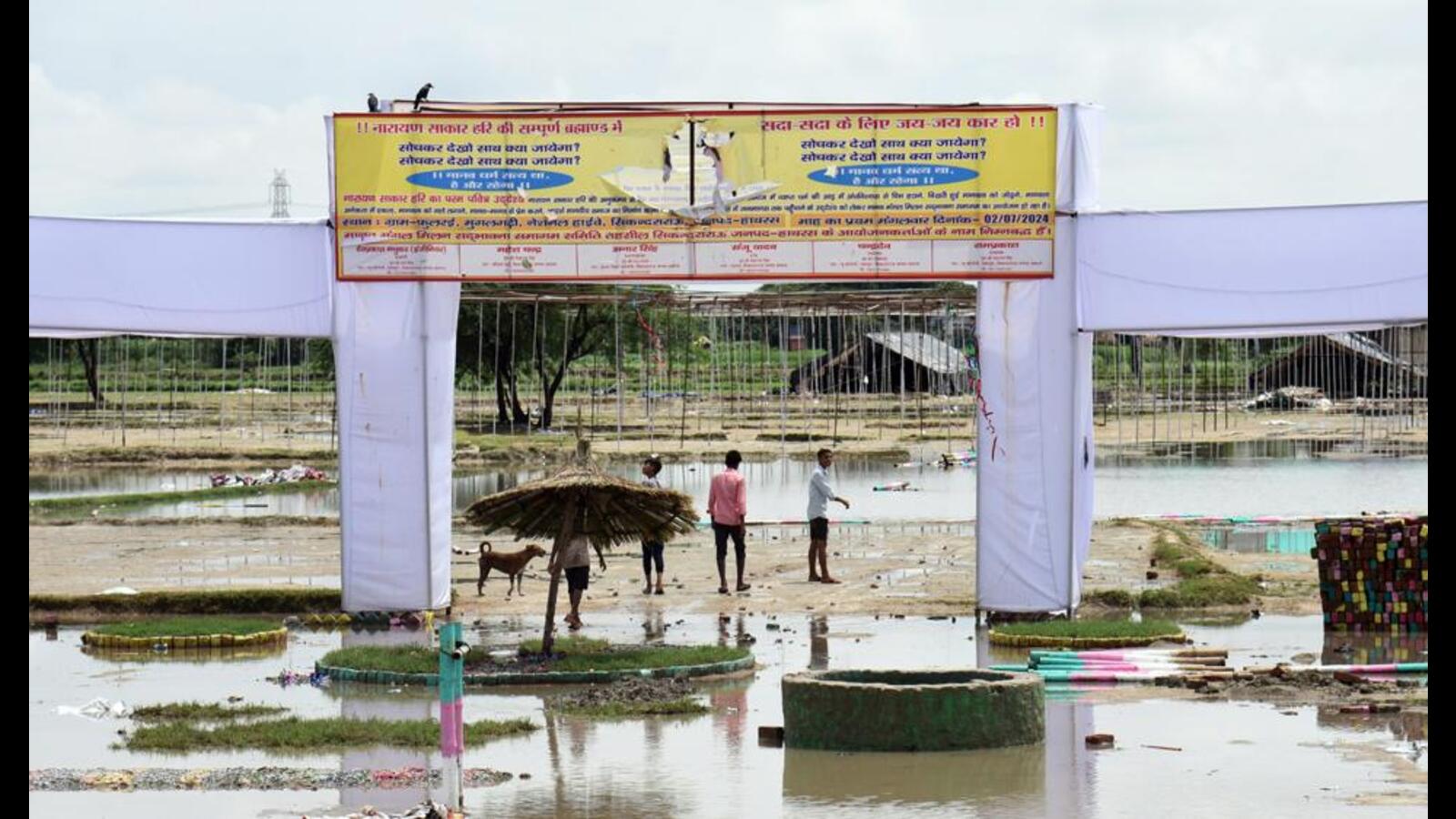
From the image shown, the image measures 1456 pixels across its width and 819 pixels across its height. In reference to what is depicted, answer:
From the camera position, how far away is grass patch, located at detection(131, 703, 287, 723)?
51.7 feet

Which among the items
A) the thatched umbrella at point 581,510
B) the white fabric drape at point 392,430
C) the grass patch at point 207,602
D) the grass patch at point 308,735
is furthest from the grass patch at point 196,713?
the grass patch at point 207,602

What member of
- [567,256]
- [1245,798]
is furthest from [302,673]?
[1245,798]

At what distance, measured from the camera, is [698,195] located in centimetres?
2064

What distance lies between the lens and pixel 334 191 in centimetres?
2078

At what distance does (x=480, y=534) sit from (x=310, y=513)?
563 centimetres

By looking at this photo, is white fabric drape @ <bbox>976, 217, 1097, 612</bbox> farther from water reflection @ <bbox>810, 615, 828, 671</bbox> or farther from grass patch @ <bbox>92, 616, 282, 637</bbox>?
grass patch @ <bbox>92, 616, 282, 637</bbox>

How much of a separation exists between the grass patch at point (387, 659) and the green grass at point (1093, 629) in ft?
15.9

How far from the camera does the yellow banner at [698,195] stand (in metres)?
20.5

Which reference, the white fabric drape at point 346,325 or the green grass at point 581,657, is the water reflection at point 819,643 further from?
the white fabric drape at point 346,325

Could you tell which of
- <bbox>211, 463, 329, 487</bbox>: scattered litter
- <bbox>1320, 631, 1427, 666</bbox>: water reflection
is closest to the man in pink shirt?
<bbox>1320, 631, 1427, 666</bbox>: water reflection

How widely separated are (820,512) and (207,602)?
6.08 metres

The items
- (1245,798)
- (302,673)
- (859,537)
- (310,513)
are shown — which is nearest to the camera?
(1245,798)

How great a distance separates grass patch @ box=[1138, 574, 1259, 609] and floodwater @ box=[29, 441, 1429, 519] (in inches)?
437

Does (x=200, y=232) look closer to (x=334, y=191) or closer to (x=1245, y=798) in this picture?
(x=334, y=191)
